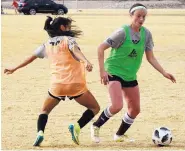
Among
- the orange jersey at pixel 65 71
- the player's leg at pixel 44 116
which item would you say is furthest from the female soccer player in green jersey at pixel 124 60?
Answer: the player's leg at pixel 44 116

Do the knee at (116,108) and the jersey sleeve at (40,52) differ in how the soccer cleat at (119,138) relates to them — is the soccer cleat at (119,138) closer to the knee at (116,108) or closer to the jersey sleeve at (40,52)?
the knee at (116,108)

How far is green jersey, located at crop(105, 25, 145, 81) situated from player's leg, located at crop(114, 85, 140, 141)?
0.53ft

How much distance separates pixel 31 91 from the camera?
1255cm

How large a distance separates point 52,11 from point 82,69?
49919 mm

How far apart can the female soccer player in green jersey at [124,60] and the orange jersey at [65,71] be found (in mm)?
276

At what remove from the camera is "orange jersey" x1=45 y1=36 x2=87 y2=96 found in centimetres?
769

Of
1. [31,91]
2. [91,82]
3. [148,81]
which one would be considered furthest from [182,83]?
[31,91]

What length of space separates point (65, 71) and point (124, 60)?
0.73 metres

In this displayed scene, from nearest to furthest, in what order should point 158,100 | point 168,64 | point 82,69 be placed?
point 82,69, point 158,100, point 168,64

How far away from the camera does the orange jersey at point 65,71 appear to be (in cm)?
769

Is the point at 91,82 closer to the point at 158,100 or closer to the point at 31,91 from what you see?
the point at 31,91

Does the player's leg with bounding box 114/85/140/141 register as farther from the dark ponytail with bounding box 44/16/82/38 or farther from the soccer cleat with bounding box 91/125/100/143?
the dark ponytail with bounding box 44/16/82/38

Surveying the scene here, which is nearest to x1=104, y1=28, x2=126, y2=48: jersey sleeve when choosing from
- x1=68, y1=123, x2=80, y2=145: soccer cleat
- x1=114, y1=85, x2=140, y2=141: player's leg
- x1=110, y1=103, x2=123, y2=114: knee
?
x1=114, y1=85, x2=140, y2=141: player's leg

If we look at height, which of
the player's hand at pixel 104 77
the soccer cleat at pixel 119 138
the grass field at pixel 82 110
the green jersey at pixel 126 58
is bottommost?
the grass field at pixel 82 110
